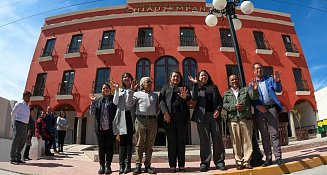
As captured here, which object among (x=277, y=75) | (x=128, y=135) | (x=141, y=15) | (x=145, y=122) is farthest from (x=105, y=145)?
(x=141, y=15)

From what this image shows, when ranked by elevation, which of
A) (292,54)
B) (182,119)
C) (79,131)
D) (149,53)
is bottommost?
(182,119)

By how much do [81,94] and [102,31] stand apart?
5.20 m

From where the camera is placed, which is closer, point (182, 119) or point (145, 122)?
point (145, 122)

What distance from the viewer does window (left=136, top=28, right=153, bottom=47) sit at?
18.3 meters

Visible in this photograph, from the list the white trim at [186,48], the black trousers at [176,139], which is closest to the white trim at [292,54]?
the white trim at [186,48]

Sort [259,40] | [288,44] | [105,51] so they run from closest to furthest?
[105,51] → [259,40] → [288,44]

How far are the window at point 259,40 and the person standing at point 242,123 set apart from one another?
1549 centimetres

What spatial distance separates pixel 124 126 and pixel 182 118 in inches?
44.7

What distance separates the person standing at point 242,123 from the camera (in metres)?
4.56

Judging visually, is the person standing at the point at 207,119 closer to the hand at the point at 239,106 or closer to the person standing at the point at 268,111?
the hand at the point at 239,106

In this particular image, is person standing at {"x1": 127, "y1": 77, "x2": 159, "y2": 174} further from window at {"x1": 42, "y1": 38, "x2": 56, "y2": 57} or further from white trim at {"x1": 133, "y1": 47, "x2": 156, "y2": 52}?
window at {"x1": 42, "y1": 38, "x2": 56, "y2": 57}

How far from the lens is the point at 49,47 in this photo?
19.8m

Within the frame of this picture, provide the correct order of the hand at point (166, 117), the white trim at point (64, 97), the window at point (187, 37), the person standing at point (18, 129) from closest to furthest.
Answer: the hand at point (166, 117) → the person standing at point (18, 129) → the white trim at point (64, 97) → the window at point (187, 37)

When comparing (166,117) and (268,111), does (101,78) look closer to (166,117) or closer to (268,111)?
(166,117)
